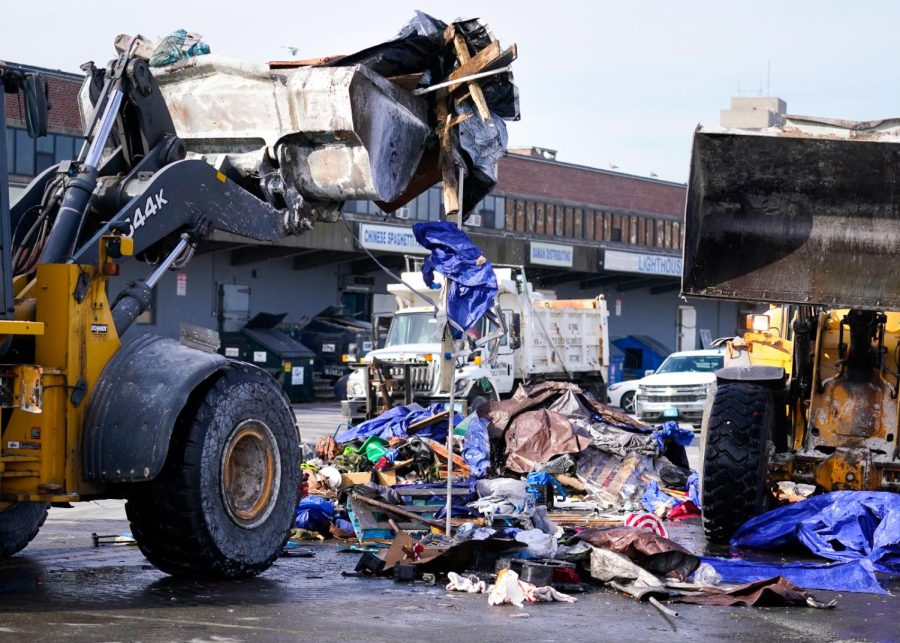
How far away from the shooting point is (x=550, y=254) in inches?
1673

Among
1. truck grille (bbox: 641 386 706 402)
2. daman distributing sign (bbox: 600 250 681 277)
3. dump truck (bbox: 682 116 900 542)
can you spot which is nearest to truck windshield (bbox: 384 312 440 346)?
truck grille (bbox: 641 386 706 402)

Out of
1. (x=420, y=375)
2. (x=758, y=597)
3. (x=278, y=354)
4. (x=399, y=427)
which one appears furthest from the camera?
(x=278, y=354)

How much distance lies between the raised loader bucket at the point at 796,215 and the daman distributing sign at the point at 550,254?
30.8 m

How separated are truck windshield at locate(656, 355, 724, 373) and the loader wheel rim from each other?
65.7 feet

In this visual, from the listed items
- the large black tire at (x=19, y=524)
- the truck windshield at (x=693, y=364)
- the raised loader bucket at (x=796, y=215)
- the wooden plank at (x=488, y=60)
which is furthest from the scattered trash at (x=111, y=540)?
the truck windshield at (x=693, y=364)

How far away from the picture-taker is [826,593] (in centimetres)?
860

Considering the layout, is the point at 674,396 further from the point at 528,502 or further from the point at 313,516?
the point at 313,516

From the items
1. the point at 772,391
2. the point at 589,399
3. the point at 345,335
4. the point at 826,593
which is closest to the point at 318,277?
the point at 345,335

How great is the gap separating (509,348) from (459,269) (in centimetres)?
1192

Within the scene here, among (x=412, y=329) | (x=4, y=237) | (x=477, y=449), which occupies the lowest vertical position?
(x=477, y=449)

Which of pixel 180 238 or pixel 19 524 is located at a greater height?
pixel 180 238

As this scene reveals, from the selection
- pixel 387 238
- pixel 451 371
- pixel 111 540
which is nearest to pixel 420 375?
pixel 111 540

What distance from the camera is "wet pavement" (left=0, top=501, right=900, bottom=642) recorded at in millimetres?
6805

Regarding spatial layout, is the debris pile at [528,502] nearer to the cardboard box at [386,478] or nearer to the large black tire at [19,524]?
the cardboard box at [386,478]
